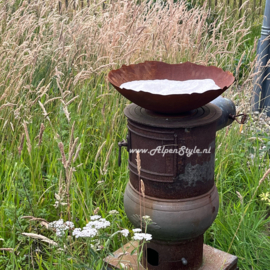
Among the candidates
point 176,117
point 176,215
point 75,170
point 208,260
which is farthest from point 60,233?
point 208,260

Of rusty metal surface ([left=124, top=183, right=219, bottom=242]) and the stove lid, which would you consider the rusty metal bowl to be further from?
rusty metal surface ([left=124, top=183, right=219, bottom=242])

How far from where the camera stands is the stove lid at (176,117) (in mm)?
2000

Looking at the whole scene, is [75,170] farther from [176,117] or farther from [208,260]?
[208,260]

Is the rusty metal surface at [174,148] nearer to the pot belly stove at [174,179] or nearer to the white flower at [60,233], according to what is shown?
the pot belly stove at [174,179]

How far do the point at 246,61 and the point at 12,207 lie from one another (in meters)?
4.21

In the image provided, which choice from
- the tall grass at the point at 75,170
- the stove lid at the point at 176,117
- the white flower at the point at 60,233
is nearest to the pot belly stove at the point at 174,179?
the stove lid at the point at 176,117

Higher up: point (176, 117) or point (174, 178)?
point (176, 117)

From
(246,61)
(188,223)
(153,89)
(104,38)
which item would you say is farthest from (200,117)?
(246,61)

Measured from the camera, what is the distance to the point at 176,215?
2.12 metres

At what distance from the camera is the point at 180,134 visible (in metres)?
2.02

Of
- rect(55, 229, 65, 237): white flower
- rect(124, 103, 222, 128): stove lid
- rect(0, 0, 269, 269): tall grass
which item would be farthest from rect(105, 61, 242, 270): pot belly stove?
rect(55, 229, 65, 237): white flower

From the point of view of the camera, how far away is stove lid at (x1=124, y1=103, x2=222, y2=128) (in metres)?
2.00

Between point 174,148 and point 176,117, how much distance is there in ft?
0.53

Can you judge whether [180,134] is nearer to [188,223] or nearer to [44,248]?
[188,223]
